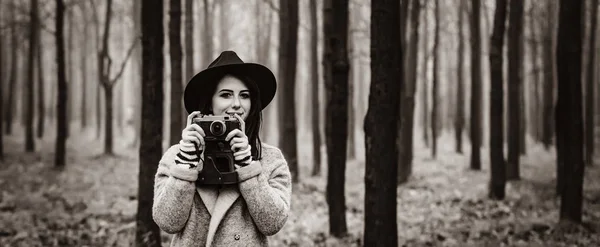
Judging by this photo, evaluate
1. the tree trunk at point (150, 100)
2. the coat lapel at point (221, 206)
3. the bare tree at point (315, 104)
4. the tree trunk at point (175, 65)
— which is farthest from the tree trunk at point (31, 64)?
the coat lapel at point (221, 206)

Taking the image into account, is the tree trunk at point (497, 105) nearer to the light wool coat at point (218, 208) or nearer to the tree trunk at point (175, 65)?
the tree trunk at point (175, 65)

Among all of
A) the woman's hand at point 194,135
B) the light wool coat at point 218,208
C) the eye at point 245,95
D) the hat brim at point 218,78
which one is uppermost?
the hat brim at point 218,78

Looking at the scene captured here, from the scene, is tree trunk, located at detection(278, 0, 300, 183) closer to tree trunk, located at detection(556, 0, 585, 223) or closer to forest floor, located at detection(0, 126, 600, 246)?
forest floor, located at detection(0, 126, 600, 246)

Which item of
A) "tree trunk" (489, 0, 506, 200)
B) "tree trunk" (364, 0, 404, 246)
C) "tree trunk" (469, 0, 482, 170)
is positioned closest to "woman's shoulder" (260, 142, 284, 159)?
"tree trunk" (364, 0, 404, 246)

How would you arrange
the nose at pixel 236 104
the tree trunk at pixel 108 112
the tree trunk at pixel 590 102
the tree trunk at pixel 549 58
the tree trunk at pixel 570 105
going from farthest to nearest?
the tree trunk at pixel 549 58, the tree trunk at pixel 108 112, the tree trunk at pixel 590 102, the tree trunk at pixel 570 105, the nose at pixel 236 104

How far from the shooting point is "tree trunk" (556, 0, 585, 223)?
7.25 m

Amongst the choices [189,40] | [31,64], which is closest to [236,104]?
[189,40]

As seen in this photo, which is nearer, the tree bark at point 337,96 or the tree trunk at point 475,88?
the tree bark at point 337,96

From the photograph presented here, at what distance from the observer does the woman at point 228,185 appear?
232cm

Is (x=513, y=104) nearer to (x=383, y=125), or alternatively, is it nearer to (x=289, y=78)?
(x=289, y=78)

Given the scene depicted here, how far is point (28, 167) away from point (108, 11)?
572cm

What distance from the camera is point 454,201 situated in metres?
10.7

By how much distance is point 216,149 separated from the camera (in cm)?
233

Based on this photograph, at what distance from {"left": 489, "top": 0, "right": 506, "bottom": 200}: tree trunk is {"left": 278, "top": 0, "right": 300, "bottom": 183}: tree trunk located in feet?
15.2
